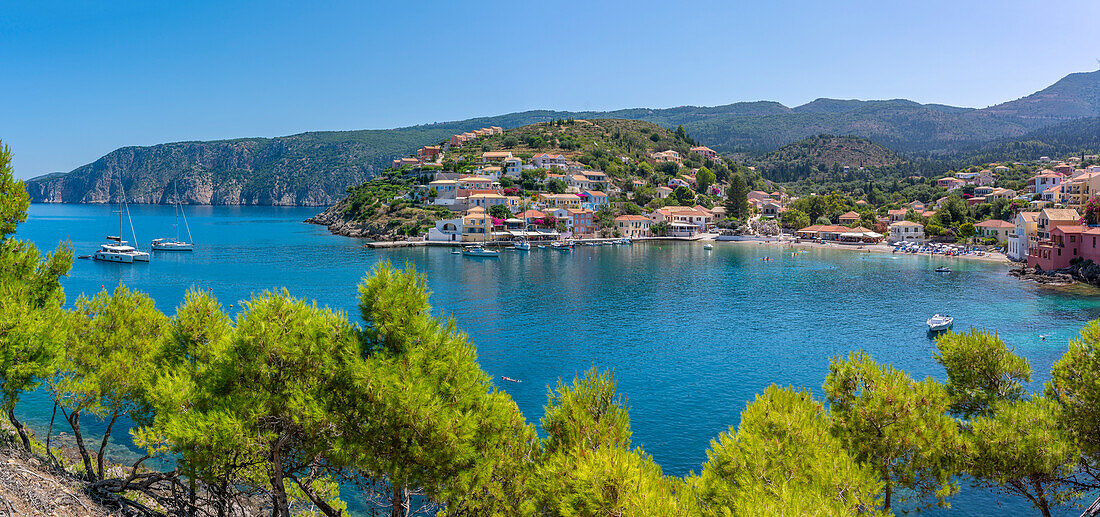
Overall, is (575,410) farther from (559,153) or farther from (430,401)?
(559,153)

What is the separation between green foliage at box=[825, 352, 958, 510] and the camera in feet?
36.5

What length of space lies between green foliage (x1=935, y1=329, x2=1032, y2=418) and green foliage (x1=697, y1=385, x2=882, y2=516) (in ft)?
13.5

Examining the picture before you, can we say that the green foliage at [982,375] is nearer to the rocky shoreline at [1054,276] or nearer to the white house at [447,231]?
the rocky shoreline at [1054,276]

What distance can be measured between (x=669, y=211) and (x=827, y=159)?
106 m

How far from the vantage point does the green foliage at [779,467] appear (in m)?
8.47

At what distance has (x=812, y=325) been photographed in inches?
1503

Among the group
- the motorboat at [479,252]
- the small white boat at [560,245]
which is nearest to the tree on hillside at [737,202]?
the small white boat at [560,245]

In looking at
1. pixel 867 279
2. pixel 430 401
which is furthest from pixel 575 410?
pixel 867 279

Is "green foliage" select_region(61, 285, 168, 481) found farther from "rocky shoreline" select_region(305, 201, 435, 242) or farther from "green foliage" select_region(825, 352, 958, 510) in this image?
"rocky shoreline" select_region(305, 201, 435, 242)

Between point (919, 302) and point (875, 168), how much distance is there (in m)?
145

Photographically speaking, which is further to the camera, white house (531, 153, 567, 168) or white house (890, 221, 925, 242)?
white house (531, 153, 567, 168)

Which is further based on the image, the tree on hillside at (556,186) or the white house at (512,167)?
the white house at (512,167)

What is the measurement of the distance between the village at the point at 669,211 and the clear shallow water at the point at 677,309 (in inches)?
412

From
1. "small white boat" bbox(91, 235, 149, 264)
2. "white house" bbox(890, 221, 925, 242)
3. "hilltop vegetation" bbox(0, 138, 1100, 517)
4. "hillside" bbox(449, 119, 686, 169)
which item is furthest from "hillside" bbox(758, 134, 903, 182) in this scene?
"hilltop vegetation" bbox(0, 138, 1100, 517)
